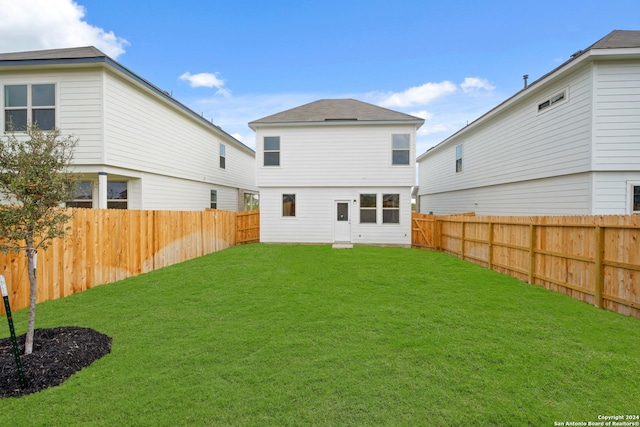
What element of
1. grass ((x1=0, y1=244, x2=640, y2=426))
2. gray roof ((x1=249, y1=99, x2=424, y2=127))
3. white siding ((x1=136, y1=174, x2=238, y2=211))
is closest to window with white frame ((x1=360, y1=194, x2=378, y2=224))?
gray roof ((x1=249, y1=99, x2=424, y2=127))

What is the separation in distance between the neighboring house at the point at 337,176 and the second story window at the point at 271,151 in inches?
2.0

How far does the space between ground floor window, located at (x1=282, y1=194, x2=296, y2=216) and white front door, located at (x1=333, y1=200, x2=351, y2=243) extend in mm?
2213

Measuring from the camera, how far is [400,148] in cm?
1409

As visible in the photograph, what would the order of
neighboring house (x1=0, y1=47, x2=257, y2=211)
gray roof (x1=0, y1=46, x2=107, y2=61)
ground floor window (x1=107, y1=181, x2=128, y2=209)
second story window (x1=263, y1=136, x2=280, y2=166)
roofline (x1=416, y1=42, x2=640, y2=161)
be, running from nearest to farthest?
roofline (x1=416, y1=42, x2=640, y2=161) → gray roof (x1=0, y1=46, x2=107, y2=61) → neighboring house (x1=0, y1=47, x2=257, y2=211) → ground floor window (x1=107, y1=181, x2=128, y2=209) → second story window (x1=263, y1=136, x2=280, y2=166)

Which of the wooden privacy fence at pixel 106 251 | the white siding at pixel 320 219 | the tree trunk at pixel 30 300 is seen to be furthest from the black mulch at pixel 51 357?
the white siding at pixel 320 219

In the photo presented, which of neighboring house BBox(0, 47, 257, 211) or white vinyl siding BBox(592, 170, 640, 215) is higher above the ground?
neighboring house BBox(0, 47, 257, 211)

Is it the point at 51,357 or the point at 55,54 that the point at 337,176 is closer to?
the point at 55,54

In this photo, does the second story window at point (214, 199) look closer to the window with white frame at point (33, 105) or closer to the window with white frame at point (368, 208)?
the window with white frame at point (33, 105)

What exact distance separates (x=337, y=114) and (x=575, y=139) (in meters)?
9.69

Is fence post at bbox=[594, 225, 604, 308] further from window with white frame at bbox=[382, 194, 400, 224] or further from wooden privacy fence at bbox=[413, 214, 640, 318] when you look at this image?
window with white frame at bbox=[382, 194, 400, 224]

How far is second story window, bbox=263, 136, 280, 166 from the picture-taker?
47.9ft

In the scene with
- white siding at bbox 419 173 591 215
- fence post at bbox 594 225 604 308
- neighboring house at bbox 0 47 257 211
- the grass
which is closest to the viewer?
the grass

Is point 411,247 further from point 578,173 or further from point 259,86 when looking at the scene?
point 259,86

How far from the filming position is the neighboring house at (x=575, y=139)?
8195 millimetres
